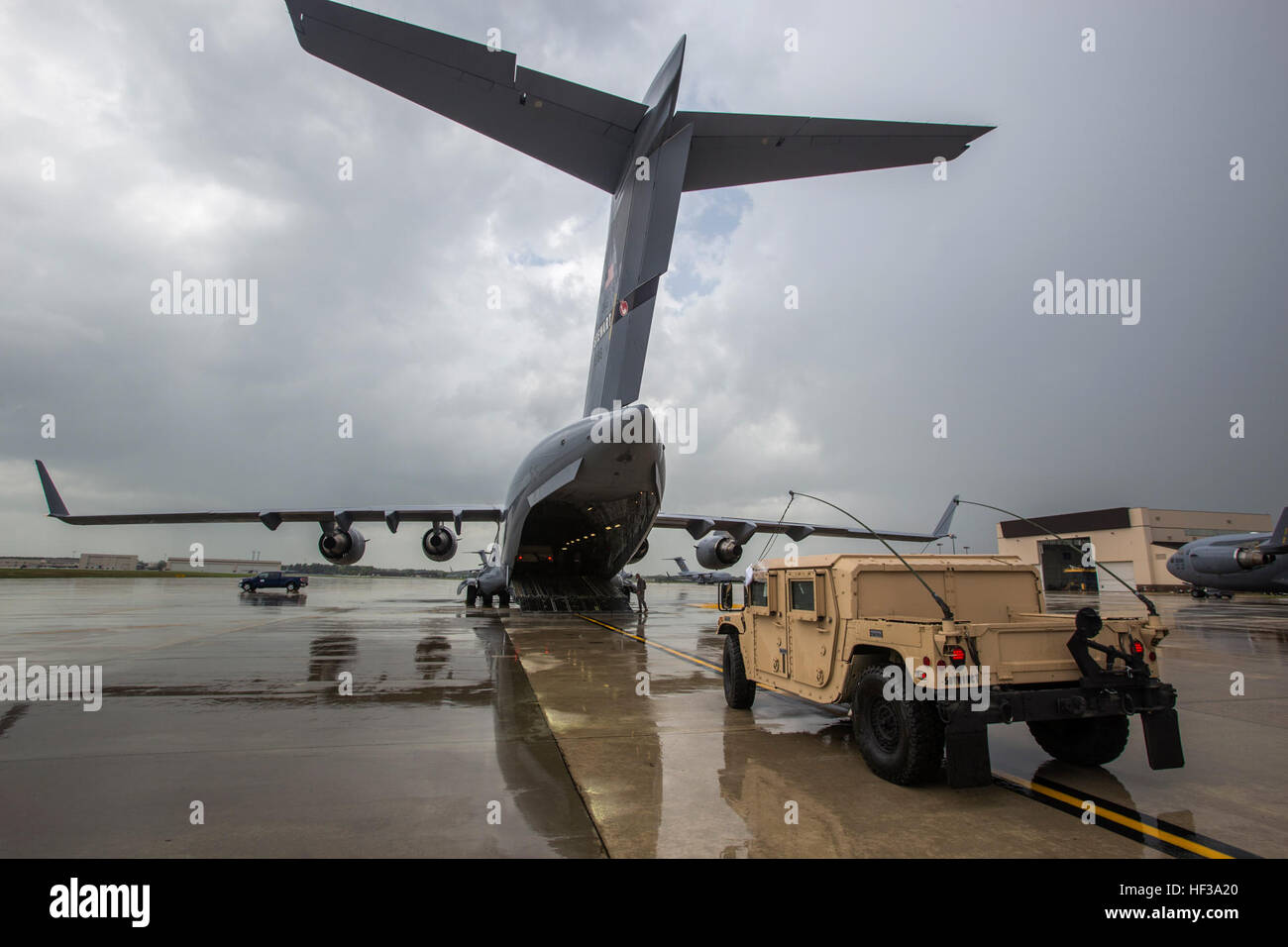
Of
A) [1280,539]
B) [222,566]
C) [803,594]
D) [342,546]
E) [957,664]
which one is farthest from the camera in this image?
[222,566]

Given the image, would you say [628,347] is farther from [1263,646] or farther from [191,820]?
[1263,646]

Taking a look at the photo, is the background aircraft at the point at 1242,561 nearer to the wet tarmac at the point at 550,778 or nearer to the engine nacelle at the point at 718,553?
the engine nacelle at the point at 718,553

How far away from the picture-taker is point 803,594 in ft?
19.6

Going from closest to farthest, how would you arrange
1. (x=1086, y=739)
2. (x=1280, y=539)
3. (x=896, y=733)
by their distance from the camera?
1. (x=896, y=733)
2. (x=1086, y=739)
3. (x=1280, y=539)

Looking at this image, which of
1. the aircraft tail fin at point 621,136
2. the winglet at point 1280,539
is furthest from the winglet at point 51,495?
the winglet at point 1280,539

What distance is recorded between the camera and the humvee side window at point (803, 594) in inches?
229

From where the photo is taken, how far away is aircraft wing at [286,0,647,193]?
10.4 meters

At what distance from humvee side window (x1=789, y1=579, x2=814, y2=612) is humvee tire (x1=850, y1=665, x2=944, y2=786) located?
86cm

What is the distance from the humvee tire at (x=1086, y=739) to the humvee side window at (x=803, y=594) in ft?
6.03

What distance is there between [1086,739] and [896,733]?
5.24ft

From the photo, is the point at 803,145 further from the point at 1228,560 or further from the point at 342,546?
the point at 1228,560

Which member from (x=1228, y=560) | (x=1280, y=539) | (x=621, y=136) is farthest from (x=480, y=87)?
(x=1228, y=560)

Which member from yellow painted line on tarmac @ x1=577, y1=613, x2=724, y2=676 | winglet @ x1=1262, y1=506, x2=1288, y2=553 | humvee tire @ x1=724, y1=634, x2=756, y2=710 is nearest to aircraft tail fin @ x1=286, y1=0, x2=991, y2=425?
yellow painted line on tarmac @ x1=577, y1=613, x2=724, y2=676
